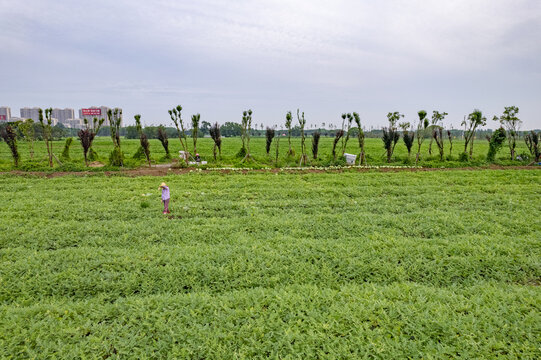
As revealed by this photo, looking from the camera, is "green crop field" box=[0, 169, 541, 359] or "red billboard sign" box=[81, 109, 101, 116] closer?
"green crop field" box=[0, 169, 541, 359]

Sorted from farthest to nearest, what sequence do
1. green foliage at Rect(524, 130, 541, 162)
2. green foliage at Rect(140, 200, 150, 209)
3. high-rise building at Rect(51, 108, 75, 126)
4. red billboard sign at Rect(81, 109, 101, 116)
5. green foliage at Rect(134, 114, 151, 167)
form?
high-rise building at Rect(51, 108, 75, 126)
red billboard sign at Rect(81, 109, 101, 116)
green foliage at Rect(524, 130, 541, 162)
green foliage at Rect(134, 114, 151, 167)
green foliage at Rect(140, 200, 150, 209)

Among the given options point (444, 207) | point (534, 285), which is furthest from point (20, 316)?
point (444, 207)

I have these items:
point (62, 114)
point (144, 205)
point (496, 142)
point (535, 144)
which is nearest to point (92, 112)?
point (144, 205)

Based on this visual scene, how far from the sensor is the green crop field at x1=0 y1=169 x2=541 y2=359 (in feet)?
11.8

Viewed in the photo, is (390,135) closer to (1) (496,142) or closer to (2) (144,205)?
(1) (496,142)

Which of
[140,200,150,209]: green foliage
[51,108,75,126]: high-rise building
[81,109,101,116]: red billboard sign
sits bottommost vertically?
[140,200,150,209]: green foliage

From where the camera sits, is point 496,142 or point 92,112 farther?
point 92,112

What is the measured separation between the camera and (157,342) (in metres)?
3.65

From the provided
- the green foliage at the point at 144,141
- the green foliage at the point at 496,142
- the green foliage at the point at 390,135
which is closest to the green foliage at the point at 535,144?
the green foliage at the point at 496,142

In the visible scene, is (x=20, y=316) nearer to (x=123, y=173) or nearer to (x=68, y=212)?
(x=68, y=212)

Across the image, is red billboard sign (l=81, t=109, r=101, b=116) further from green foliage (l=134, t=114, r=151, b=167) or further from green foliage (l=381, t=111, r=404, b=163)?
green foliage (l=381, t=111, r=404, b=163)

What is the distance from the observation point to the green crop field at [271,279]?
360cm

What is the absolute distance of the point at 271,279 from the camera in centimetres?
497

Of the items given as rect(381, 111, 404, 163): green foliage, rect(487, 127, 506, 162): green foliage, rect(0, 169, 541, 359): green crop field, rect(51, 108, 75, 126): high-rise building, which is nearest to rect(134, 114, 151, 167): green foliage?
rect(0, 169, 541, 359): green crop field
